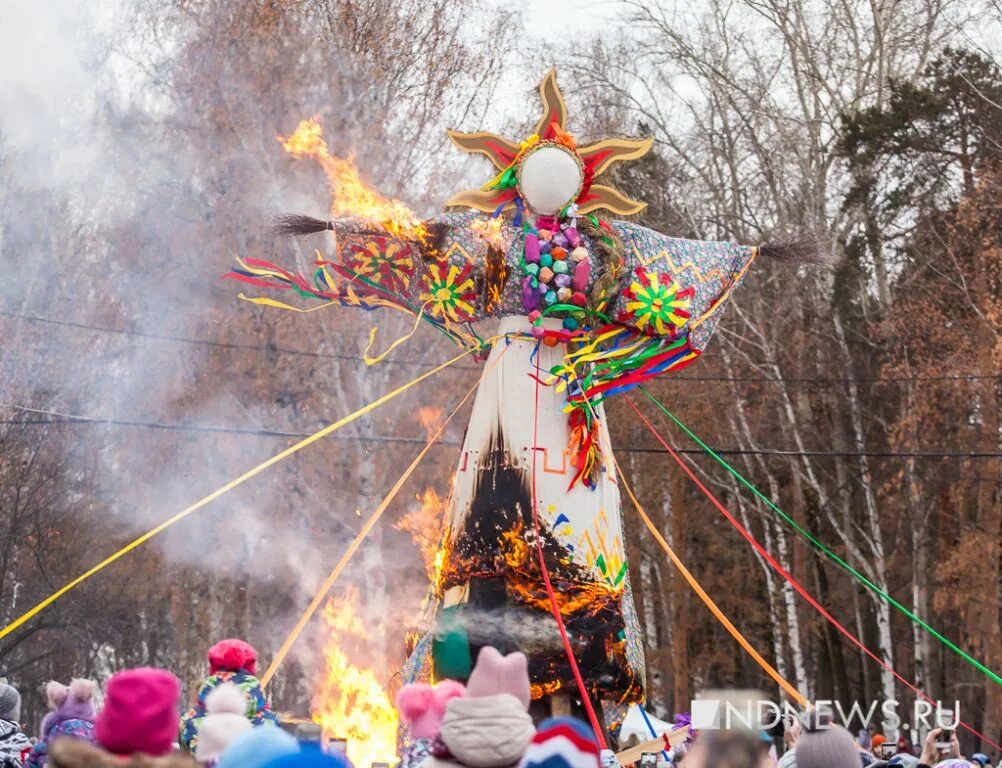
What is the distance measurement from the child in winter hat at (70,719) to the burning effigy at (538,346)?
206cm

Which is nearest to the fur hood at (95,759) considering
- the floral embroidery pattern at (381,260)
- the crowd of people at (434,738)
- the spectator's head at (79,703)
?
the crowd of people at (434,738)

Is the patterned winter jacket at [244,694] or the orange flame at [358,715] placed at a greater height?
the patterned winter jacket at [244,694]

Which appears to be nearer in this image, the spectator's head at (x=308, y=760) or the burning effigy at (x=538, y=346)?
the spectator's head at (x=308, y=760)

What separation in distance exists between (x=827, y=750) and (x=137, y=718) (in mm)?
1905

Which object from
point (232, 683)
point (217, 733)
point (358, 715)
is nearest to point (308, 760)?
point (217, 733)

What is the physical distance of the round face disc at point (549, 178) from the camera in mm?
9117

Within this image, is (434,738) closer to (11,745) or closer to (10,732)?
(11,745)

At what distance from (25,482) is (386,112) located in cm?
926

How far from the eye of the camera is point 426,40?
64.6ft

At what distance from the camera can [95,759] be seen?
10.9 ft

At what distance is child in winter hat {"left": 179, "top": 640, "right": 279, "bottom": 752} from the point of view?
19.7ft

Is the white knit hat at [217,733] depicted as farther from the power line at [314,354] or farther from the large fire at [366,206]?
the power line at [314,354]

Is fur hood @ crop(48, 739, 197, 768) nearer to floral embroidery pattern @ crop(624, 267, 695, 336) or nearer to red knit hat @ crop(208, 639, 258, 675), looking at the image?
red knit hat @ crop(208, 639, 258, 675)

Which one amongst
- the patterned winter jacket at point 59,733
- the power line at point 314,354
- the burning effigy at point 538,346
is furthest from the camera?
the power line at point 314,354
